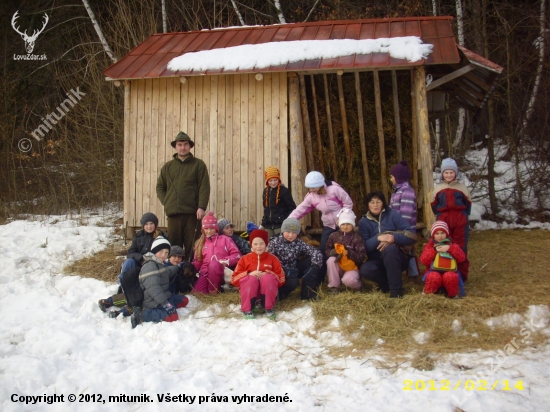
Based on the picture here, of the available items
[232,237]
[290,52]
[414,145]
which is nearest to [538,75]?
[414,145]

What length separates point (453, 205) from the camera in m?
5.78

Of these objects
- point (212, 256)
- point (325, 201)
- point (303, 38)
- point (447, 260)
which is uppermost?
point (303, 38)

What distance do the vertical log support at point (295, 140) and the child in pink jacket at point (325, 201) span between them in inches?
44.0

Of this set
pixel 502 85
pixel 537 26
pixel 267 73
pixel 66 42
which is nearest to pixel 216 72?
pixel 267 73

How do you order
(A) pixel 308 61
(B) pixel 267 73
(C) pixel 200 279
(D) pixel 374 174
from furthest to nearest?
(D) pixel 374 174 < (B) pixel 267 73 < (A) pixel 308 61 < (C) pixel 200 279

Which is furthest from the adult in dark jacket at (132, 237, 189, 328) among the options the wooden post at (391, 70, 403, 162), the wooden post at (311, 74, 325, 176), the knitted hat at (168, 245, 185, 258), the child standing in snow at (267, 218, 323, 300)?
the wooden post at (391, 70, 403, 162)

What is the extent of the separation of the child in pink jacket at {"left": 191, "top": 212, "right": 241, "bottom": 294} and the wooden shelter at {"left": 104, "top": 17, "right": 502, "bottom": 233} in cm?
169

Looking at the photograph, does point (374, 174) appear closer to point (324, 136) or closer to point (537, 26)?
point (324, 136)

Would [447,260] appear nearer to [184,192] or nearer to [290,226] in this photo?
[290,226]

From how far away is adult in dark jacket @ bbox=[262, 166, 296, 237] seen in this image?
656 centimetres

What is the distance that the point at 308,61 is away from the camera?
7.05m

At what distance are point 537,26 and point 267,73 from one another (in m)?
6.63
